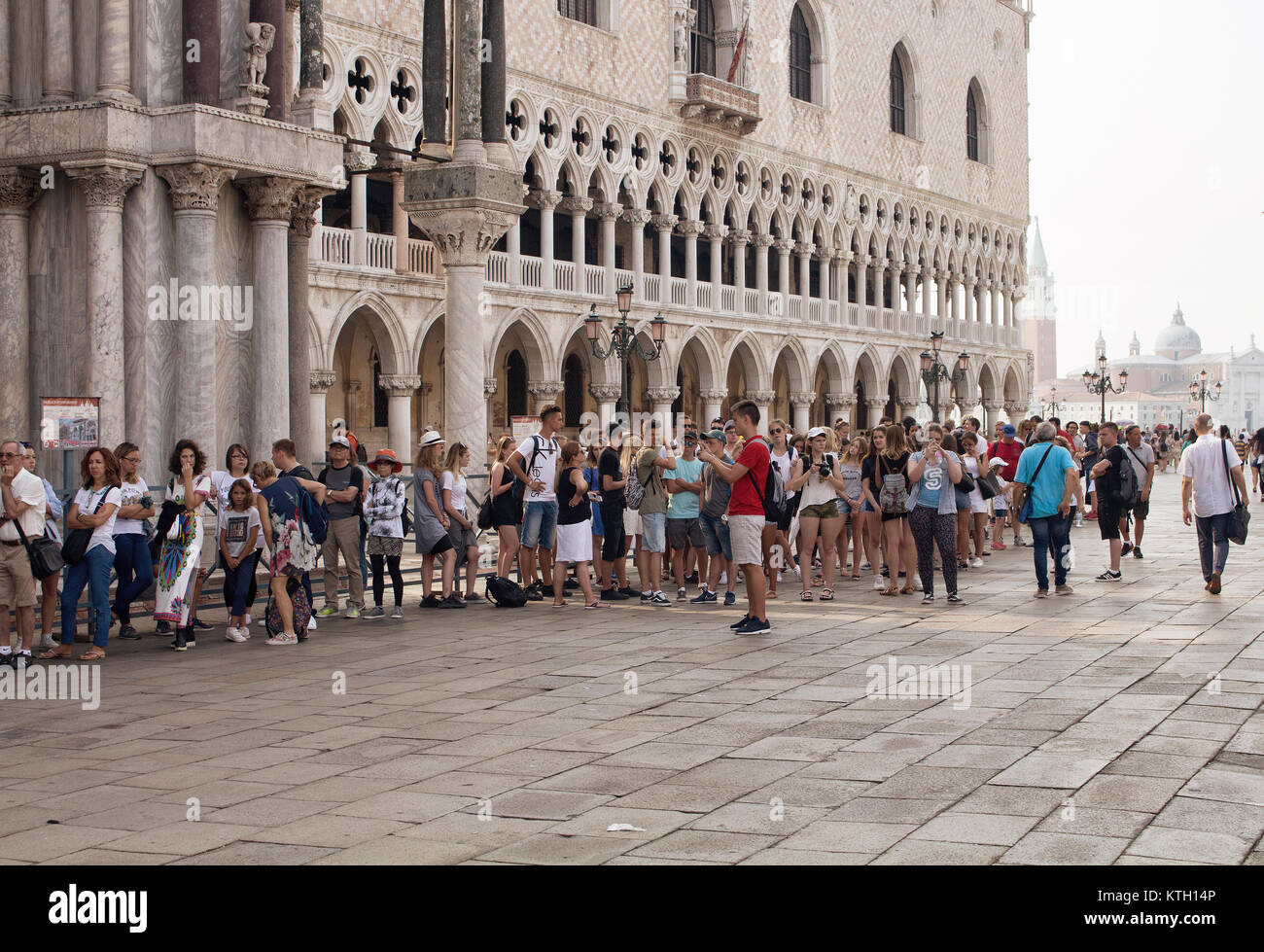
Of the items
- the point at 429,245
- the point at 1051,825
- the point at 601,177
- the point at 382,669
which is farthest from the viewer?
the point at 601,177

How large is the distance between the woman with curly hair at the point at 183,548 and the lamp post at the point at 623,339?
1446 centimetres

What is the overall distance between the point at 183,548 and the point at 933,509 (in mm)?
5640

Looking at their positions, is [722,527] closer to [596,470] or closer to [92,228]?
[596,470]

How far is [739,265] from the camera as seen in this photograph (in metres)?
35.4

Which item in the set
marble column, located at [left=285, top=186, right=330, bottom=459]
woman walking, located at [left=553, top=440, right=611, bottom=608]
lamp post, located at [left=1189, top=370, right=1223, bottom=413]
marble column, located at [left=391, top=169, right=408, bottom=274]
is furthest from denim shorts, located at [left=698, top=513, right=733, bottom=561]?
lamp post, located at [left=1189, top=370, right=1223, bottom=413]

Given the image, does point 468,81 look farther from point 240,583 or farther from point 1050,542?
point 1050,542

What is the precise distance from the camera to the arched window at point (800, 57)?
124 ft

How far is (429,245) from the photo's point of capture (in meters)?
26.1

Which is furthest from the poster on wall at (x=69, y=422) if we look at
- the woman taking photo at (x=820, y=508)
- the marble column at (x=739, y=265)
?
the marble column at (x=739, y=265)

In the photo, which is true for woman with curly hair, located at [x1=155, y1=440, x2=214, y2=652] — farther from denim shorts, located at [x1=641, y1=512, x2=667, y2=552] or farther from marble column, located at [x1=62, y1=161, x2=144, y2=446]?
denim shorts, located at [x1=641, y1=512, x2=667, y2=552]

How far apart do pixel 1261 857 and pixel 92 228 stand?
9669 millimetres

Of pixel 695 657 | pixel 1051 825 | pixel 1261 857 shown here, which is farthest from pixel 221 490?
pixel 1261 857

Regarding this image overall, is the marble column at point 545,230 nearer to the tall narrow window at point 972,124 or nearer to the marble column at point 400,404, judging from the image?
the marble column at point 400,404

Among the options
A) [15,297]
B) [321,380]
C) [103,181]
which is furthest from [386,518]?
[321,380]
